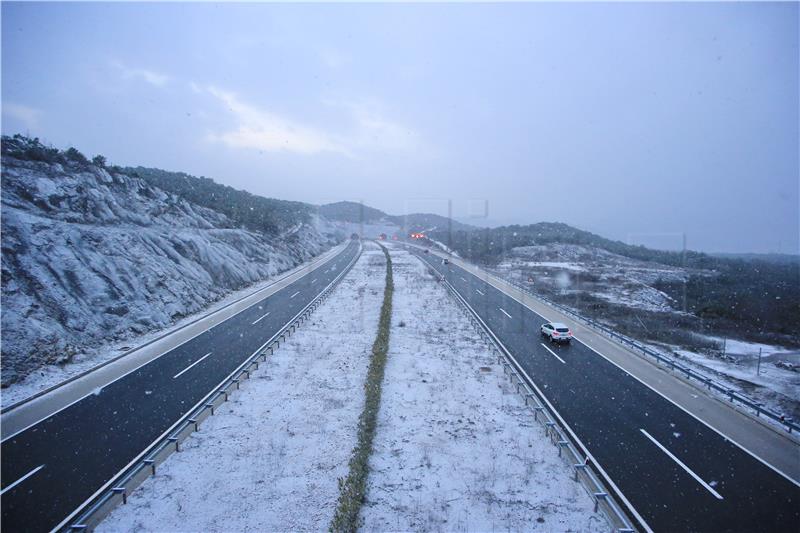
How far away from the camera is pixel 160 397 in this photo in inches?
595

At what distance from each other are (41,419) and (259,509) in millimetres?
10090

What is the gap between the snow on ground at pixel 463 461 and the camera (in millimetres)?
9156

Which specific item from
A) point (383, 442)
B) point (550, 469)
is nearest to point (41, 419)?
point (383, 442)

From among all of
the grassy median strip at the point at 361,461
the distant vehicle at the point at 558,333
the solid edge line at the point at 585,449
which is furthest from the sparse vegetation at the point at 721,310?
the grassy median strip at the point at 361,461

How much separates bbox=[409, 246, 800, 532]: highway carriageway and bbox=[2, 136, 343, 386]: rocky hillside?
23.4 m

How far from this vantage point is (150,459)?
10734 mm

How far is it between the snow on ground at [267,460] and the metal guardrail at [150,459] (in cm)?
26

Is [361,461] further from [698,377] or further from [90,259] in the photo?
[90,259]

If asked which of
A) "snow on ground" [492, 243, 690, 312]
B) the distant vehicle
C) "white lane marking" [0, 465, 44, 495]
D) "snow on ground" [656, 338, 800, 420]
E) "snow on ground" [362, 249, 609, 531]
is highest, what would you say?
"snow on ground" [492, 243, 690, 312]

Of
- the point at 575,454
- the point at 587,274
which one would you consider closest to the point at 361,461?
the point at 575,454

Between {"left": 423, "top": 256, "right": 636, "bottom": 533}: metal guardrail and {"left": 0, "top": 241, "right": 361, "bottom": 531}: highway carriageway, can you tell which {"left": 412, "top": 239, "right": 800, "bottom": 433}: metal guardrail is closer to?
{"left": 423, "top": 256, "right": 636, "bottom": 533}: metal guardrail

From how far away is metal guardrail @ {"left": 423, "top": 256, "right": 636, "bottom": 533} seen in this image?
8961 mm

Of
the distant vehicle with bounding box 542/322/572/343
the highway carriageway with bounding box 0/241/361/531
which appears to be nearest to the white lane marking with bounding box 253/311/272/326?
the highway carriageway with bounding box 0/241/361/531

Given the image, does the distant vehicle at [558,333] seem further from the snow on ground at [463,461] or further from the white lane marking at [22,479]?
the white lane marking at [22,479]
